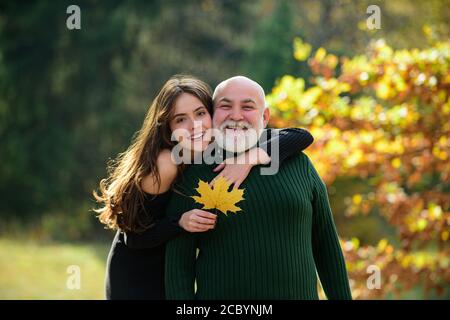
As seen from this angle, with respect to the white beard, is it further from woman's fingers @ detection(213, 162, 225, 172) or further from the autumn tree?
the autumn tree

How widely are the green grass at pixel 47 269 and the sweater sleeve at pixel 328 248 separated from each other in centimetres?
660

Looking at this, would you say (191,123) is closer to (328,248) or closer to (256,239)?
(256,239)

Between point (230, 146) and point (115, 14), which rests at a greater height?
point (115, 14)

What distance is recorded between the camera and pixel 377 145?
5.05 metres

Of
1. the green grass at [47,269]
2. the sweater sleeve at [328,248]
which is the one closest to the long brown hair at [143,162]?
the sweater sleeve at [328,248]

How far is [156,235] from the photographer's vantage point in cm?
258

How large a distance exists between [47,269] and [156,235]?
8.31 m

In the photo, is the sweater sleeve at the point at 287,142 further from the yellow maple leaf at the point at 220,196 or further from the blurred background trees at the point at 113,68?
the blurred background trees at the point at 113,68

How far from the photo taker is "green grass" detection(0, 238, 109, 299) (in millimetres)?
8914
